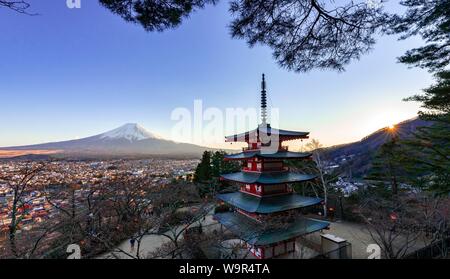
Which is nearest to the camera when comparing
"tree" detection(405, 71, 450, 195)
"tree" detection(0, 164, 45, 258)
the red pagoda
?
"tree" detection(0, 164, 45, 258)

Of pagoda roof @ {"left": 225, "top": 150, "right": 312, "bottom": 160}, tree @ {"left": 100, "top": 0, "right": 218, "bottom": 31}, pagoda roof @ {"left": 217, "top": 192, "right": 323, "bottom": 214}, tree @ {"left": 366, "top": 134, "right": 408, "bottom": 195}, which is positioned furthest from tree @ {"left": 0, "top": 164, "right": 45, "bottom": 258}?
tree @ {"left": 366, "top": 134, "right": 408, "bottom": 195}

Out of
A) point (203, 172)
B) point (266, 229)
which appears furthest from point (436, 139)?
point (203, 172)

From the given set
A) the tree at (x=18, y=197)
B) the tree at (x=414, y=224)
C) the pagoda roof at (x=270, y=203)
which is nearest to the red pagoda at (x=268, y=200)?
the pagoda roof at (x=270, y=203)

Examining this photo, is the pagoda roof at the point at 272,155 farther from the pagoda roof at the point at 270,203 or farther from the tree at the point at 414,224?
the tree at the point at 414,224

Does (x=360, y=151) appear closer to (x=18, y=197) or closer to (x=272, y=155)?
(x=272, y=155)

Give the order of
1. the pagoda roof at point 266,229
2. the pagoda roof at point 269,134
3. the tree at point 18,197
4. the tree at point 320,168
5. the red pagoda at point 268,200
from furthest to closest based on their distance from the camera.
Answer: the tree at point 320,168 → the pagoda roof at point 269,134 → the red pagoda at point 268,200 → the pagoda roof at point 266,229 → the tree at point 18,197

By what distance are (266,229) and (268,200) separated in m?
1.24

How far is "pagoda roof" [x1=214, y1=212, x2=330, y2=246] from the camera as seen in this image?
23.5ft

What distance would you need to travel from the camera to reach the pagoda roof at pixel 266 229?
7172 mm

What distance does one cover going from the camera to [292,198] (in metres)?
8.80

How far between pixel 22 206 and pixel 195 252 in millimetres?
6011

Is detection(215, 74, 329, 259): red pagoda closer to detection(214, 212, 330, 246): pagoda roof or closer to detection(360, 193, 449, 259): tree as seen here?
detection(214, 212, 330, 246): pagoda roof

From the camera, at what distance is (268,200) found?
27.5 ft
